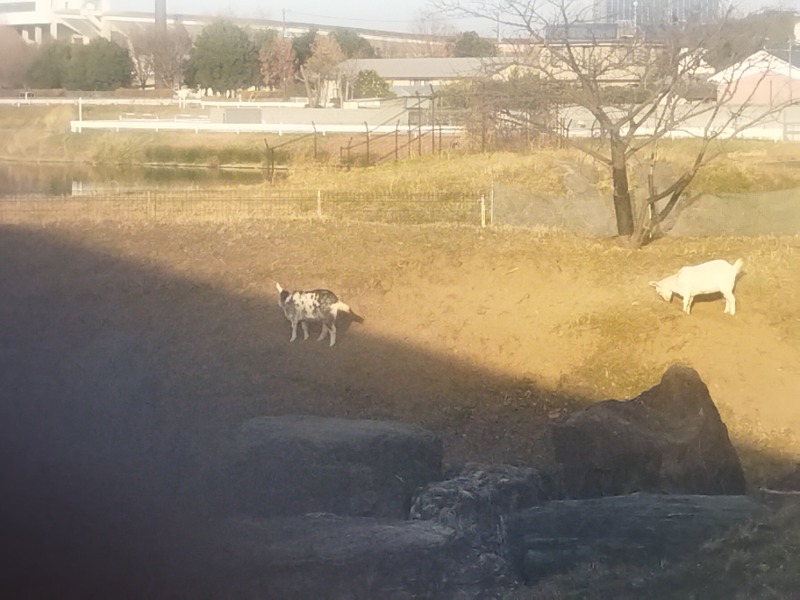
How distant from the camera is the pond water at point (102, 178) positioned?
17.1m

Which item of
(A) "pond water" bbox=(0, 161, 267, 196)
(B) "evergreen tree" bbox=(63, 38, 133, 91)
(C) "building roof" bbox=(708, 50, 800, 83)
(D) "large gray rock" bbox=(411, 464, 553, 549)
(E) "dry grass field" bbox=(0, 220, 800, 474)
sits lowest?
(D) "large gray rock" bbox=(411, 464, 553, 549)

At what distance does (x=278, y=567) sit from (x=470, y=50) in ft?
55.1

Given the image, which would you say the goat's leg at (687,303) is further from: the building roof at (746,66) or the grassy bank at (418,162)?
the building roof at (746,66)

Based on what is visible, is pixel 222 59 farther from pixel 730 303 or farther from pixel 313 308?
pixel 730 303

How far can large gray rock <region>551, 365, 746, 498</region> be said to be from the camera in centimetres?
1039

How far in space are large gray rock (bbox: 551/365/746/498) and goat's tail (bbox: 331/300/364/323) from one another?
3.21 m

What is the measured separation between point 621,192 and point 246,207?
7.62 metres

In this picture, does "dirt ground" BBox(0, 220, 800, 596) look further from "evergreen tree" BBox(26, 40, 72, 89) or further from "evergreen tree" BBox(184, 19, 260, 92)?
"evergreen tree" BBox(26, 40, 72, 89)

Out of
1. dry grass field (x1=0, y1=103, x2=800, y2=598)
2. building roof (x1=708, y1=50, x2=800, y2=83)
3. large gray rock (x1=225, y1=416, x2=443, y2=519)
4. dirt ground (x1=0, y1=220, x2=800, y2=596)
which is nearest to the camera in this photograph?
large gray rock (x1=225, y1=416, x2=443, y2=519)

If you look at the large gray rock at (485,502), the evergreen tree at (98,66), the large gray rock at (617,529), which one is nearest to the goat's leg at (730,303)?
the large gray rock at (617,529)

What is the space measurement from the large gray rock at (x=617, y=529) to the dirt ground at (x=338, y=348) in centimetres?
Answer: 147

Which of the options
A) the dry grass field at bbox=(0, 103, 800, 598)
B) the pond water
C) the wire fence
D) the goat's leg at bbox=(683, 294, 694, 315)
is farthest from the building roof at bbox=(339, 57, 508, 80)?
the goat's leg at bbox=(683, 294, 694, 315)

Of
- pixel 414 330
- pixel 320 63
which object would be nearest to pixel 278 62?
pixel 320 63

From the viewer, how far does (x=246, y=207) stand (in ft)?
69.3
